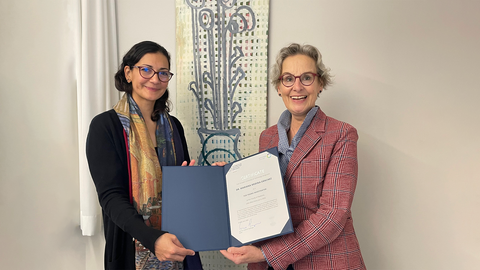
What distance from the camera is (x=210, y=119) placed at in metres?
1.86

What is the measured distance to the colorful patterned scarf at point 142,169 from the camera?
1.24 metres

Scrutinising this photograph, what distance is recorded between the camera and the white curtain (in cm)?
168

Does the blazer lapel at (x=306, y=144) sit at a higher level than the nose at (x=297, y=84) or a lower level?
lower

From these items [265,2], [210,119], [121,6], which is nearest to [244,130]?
[210,119]

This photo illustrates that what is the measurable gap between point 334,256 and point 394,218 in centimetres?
77

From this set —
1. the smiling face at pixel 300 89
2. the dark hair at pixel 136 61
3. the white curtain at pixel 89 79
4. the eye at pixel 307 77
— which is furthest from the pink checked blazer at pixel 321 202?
the white curtain at pixel 89 79

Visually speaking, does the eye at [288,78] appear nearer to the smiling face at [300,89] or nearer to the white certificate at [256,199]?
the smiling face at [300,89]

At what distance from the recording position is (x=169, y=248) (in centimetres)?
106

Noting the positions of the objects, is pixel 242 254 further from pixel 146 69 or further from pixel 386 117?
pixel 386 117

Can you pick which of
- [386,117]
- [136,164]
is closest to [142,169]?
[136,164]

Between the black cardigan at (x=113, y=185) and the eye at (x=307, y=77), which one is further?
the eye at (x=307, y=77)

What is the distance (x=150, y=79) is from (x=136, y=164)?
39 cm

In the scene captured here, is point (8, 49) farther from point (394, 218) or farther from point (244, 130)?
point (394, 218)

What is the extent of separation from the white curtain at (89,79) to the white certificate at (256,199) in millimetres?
954
